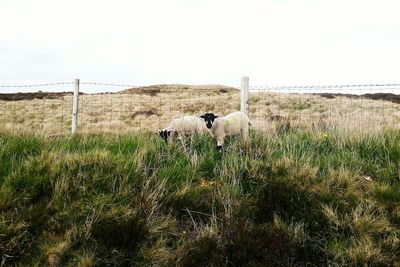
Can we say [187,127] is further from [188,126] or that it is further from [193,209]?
[193,209]

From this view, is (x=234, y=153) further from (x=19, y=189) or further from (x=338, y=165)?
(x=19, y=189)

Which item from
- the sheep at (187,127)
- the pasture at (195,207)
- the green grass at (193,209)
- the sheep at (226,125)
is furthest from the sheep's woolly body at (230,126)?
the green grass at (193,209)

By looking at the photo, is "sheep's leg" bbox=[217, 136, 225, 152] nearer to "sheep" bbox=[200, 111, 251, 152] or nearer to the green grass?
"sheep" bbox=[200, 111, 251, 152]

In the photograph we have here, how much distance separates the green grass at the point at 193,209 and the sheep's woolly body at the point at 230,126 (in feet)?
5.94

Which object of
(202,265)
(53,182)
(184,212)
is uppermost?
(53,182)

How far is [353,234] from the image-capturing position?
441 centimetres

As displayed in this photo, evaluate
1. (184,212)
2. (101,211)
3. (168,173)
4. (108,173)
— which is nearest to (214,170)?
(168,173)

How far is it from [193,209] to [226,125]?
3.49 m

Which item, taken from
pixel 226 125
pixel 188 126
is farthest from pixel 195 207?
pixel 188 126

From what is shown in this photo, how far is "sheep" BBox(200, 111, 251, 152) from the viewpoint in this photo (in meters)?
7.85

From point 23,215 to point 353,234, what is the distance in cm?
337

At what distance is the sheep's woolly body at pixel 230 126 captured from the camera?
7845 millimetres

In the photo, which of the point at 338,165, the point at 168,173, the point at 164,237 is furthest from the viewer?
the point at 338,165

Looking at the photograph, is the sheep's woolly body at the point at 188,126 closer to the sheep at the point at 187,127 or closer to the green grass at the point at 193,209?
the sheep at the point at 187,127
